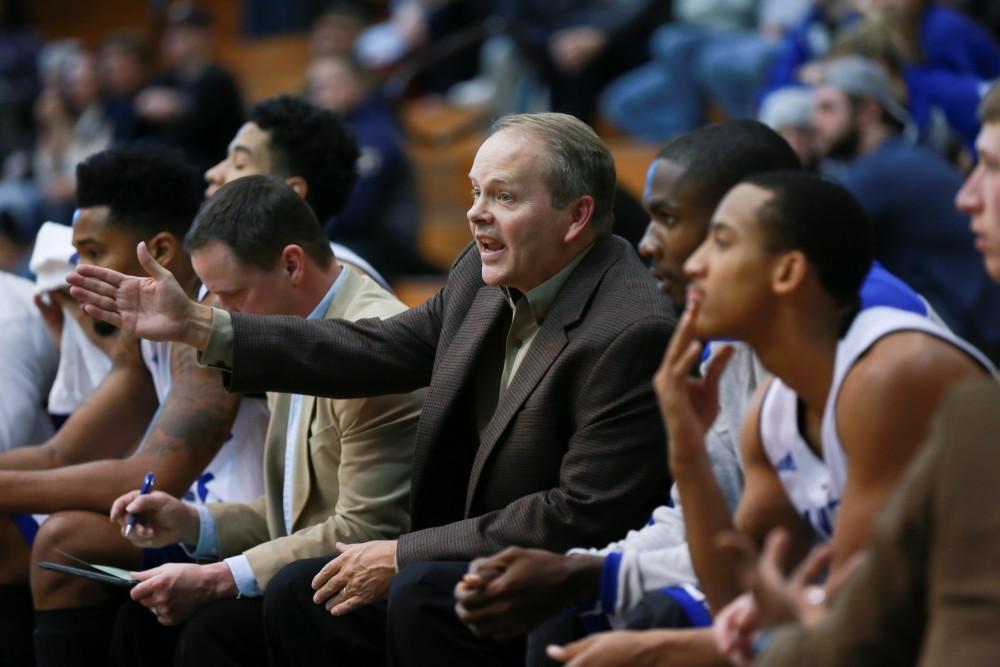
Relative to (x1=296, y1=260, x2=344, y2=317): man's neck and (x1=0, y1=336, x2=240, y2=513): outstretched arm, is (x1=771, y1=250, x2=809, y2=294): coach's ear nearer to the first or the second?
(x1=296, y1=260, x2=344, y2=317): man's neck

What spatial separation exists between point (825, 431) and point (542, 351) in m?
0.92

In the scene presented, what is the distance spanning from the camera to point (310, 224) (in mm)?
3904

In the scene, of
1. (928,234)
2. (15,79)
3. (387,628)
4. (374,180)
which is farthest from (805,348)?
(15,79)

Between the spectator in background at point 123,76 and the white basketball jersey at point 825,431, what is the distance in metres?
7.80

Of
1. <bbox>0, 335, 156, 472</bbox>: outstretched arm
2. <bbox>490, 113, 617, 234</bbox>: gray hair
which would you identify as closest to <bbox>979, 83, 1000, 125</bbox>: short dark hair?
<bbox>490, 113, 617, 234</bbox>: gray hair

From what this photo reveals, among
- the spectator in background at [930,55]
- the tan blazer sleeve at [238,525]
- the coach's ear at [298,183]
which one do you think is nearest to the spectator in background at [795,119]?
the spectator in background at [930,55]

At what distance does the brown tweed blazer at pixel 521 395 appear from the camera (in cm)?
323

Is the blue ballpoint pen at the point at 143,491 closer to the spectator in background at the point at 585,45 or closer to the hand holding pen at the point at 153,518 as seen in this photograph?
the hand holding pen at the point at 153,518

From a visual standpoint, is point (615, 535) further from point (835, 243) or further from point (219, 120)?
point (219, 120)

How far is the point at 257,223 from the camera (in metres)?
3.79

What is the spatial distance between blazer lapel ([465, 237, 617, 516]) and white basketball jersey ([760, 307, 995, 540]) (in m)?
0.65

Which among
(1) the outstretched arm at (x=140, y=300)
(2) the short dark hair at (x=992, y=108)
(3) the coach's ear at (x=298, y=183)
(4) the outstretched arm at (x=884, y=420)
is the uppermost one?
(2) the short dark hair at (x=992, y=108)

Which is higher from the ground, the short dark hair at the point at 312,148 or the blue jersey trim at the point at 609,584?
the short dark hair at the point at 312,148

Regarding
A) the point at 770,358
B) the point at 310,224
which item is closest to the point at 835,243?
the point at 770,358
